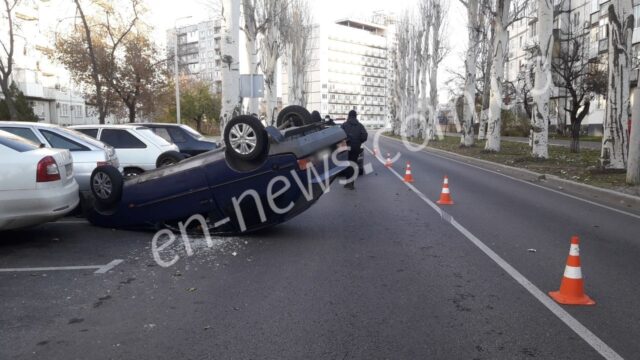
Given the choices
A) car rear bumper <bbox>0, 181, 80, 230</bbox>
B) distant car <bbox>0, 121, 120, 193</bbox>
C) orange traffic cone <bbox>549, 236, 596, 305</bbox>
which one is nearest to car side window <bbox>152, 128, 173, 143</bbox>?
distant car <bbox>0, 121, 120, 193</bbox>

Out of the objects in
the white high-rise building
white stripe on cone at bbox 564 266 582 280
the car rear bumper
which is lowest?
white stripe on cone at bbox 564 266 582 280

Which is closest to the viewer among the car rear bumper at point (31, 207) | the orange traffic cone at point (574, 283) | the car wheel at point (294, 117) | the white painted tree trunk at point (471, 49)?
the orange traffic cone at point (574, 283)

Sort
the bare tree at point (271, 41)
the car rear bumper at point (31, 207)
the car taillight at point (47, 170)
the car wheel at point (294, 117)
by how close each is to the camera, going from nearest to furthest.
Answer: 1. the car rear bumper at point (31, 207)
2. the car taillight at point (47, 170)
3. the car wheel at point (294, 117)
4. the bare tree at point (271, 41)

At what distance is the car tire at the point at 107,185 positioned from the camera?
7.57 metres

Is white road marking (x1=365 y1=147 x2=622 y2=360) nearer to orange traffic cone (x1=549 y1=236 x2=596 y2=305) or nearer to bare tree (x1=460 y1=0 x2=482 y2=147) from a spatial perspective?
orange traffic cone (x1=549 y1=236 x2=596 y2=305)

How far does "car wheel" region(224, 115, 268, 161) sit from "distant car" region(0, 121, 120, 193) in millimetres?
3471

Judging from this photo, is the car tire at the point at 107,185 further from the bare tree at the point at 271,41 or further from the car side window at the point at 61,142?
the bare tree at the point at 271,41

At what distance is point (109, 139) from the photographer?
37.9 ft

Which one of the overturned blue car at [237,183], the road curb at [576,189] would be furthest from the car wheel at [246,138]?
the road curb at [576,189]

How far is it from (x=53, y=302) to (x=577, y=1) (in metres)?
57.2

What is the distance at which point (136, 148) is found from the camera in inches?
453

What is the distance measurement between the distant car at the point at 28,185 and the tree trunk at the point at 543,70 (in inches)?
654

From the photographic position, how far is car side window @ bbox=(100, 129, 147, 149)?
11523 mm

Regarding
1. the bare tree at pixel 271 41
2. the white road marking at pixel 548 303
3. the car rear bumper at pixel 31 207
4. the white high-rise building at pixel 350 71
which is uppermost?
the white high-rise building at pixel 350 71
